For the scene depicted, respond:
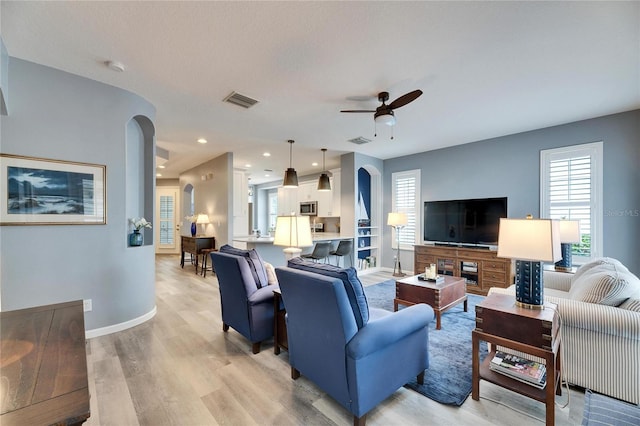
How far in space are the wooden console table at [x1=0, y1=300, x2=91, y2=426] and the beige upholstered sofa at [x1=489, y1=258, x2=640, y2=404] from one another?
2825mm

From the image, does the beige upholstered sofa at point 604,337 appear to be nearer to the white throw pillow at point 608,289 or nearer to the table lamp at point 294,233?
the white throw pillow at point 608,289

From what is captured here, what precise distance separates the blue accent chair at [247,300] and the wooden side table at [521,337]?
1.78 m

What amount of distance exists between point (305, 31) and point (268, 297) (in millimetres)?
2320

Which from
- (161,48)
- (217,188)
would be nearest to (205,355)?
(161,48)

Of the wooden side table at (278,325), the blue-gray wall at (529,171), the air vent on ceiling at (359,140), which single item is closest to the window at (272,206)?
the blue-gray wall at (529,171)

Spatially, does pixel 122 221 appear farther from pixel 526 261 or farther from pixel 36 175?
pixel 526 261

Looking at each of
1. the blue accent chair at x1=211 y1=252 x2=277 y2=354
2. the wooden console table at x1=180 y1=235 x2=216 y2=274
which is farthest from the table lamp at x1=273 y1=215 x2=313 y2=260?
the wooden console table at x1=180 y1=235 x2=216 y2=274

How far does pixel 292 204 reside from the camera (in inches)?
343

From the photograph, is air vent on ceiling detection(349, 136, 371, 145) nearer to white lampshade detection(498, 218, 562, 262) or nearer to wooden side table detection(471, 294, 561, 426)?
white lampshade detection(498, 218, 562, 262)

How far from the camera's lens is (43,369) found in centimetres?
98

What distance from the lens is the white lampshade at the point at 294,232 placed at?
280 cm

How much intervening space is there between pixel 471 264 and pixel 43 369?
540cm

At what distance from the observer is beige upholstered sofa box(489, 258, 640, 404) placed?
1861mm

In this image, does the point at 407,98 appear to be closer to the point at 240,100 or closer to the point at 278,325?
the point at 240,100
